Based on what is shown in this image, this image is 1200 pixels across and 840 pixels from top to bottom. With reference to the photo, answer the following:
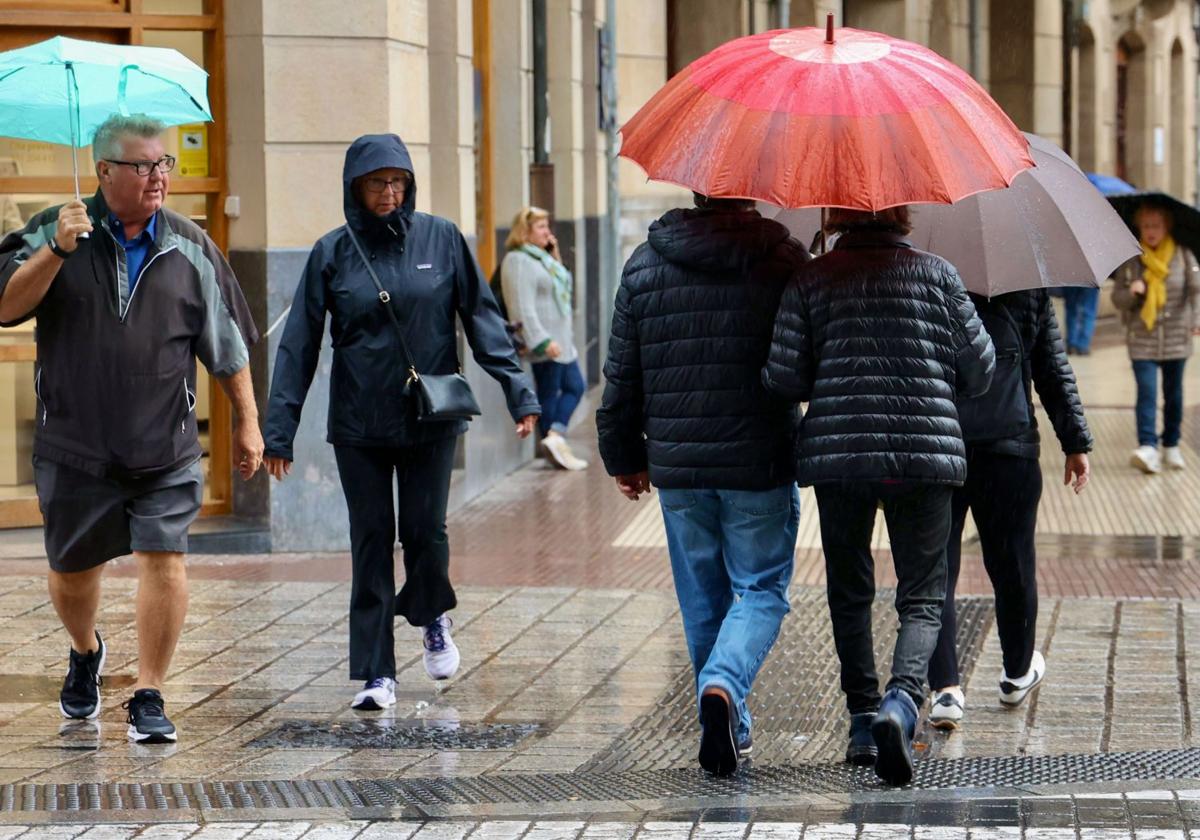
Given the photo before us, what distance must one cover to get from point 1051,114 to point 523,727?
22759 millimetres

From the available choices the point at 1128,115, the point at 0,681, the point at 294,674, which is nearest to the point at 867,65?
the point at 294,674

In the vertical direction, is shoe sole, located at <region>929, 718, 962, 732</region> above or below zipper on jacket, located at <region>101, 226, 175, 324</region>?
below

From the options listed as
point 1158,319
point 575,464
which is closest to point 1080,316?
point 1158,319

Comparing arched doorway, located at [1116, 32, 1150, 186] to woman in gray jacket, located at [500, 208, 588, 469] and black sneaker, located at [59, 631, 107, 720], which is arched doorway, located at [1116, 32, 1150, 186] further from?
black sneaker, located at [59, 631, 107, 720]

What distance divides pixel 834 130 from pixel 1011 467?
147 centimetres

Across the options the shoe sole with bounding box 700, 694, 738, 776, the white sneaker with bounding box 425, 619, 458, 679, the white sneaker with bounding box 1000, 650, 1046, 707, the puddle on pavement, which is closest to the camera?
the shoe sole with bounding box 700, 694, 738, 776

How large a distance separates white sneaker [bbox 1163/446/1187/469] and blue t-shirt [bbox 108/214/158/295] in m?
8.68

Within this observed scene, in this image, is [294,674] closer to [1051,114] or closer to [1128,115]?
[1051,114]

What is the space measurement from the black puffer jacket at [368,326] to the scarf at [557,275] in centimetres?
616

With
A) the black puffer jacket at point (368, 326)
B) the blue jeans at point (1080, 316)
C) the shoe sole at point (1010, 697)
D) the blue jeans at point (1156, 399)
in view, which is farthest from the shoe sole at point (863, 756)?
the blue jeans at point (1080, 316)

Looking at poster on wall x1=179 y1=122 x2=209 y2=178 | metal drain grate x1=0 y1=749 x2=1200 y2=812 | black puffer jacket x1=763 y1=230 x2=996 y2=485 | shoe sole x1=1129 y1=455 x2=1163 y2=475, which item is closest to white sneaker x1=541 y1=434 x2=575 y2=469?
shoe sole x1=1129 y1=455 x2=1163 y2=475

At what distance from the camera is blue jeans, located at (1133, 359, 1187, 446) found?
13.7 m

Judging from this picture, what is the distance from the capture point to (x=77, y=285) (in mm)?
6492

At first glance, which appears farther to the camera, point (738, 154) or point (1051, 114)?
point (1051, 114)
